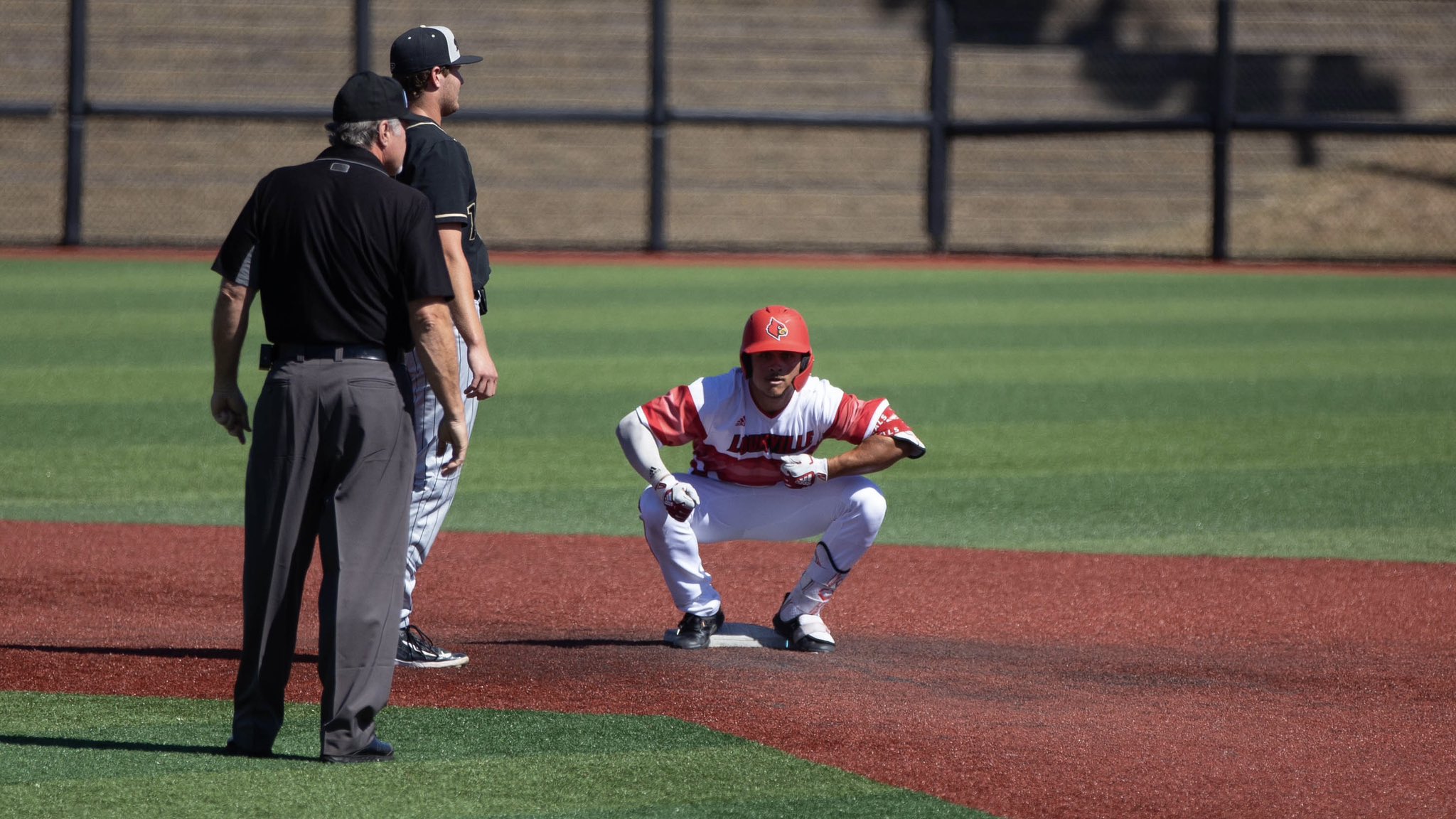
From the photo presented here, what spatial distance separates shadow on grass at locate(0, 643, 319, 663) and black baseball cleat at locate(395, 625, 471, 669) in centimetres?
33

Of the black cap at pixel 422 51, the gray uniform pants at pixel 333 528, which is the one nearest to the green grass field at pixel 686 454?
the gray uniform pants at pixel 333 528

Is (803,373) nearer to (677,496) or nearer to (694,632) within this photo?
(677,496)

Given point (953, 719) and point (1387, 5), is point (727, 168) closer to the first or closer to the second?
point (1387, 5)

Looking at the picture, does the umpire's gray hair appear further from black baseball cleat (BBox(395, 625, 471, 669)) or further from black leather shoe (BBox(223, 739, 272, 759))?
black baseball cleat (BBox(395, 625, 471, 669))

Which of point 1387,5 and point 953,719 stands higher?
point 1387,5

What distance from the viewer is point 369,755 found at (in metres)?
4.21

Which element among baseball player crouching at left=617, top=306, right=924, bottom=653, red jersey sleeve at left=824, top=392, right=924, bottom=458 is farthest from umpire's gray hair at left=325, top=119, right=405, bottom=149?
red jersey sleeve at left=824, top=392, right=924, bottom=458

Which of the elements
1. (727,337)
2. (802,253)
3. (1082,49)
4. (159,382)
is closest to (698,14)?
(1082,49)

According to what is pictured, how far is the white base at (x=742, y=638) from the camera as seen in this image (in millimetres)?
5652

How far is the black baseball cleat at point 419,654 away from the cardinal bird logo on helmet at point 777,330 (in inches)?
54.1

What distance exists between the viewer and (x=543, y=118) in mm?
19781

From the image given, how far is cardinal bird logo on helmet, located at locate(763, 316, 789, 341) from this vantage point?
5.34 m

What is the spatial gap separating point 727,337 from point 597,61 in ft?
43.6

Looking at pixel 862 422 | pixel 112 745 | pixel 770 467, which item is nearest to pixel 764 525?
pixel 770 467
